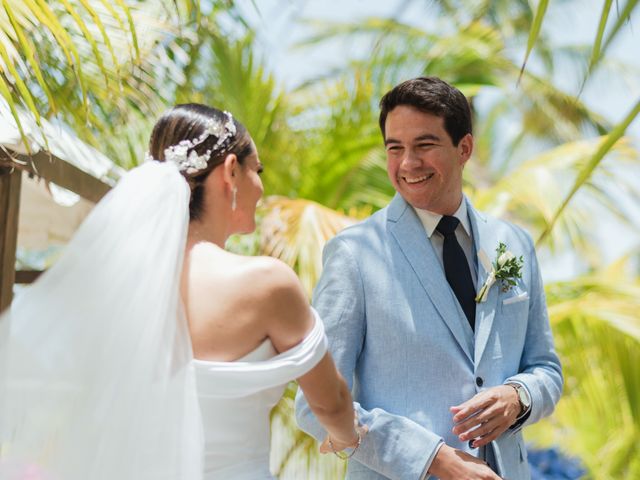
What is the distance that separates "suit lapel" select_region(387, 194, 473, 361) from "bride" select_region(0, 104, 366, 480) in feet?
1.91

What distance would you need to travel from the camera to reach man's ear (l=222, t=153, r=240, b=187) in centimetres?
254

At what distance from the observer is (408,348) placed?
294 centimetres

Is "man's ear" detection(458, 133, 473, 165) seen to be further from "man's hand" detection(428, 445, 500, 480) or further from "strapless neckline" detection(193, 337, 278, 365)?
"strapless neckline" detection(193, 337, 278, 365)

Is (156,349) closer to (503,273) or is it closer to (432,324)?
(432,324)

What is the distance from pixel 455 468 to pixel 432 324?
417 millimetres

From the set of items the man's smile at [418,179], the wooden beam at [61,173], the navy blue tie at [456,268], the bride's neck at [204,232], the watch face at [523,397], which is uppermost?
the bride's neck at [204,232]

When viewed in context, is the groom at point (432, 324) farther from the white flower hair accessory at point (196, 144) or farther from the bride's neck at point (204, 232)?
the white flower hair accessory at point (196, 144)

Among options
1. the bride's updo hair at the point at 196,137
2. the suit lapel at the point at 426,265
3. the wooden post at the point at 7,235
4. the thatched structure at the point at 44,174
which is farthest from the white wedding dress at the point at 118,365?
the wooden post at the point at 7,235

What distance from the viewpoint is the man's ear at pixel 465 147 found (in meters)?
3.20

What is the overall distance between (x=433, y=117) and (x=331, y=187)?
405 centimetres

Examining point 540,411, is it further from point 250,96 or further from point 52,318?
point 250,96

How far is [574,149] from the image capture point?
736 cm

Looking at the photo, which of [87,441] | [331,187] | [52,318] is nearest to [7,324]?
[52,318]

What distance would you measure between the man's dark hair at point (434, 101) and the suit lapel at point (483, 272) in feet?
0.95
